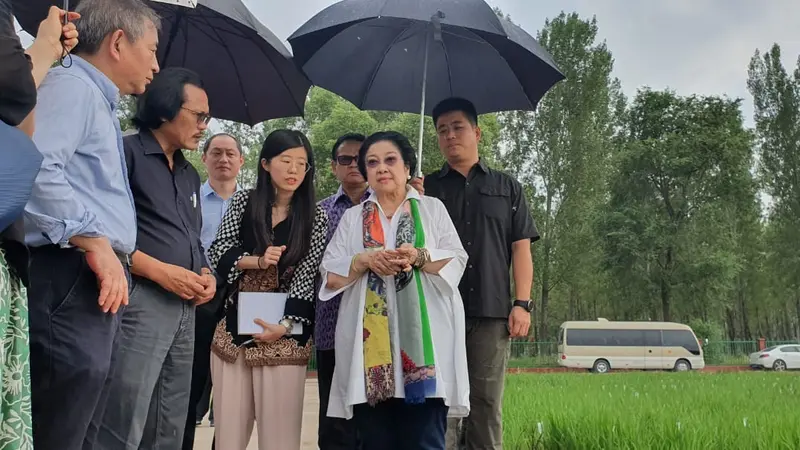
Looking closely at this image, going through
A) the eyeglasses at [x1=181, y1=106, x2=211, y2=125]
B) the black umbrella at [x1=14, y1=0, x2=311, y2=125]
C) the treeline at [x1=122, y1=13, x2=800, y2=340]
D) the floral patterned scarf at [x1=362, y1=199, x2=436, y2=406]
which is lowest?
the floral patterned scarf at [x1=362, y1=199, x2=436, y2=406]

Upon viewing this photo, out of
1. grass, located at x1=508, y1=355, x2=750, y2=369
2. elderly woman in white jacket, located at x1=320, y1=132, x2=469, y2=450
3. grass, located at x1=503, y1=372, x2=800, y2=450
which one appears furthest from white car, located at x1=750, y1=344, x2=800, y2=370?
elderly woman in white jacket, located at x1=320, y1=132, x2=469, y2=450

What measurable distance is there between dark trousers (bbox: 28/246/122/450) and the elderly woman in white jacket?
1.10 m

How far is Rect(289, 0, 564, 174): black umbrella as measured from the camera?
12.6 feet

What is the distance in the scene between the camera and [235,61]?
381 cm

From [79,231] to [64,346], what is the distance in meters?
0.30

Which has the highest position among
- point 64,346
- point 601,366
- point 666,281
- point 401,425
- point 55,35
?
point 666,281

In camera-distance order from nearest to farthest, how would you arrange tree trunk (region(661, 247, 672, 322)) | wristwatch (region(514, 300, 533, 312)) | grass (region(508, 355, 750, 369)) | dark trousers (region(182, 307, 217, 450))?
dark trousers (region(182, 307, 217, 450))
wristwatch (region(514, 300, 533, 312))
tree trunk (region(661, 247, 672, 322))
grass (region(508, 355, 750, 369))

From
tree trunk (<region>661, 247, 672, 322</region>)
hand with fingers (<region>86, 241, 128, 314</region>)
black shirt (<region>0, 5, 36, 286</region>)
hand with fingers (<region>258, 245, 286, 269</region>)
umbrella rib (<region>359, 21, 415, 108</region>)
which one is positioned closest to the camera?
black shirt (<region>0, 5, 36, 286</region>)

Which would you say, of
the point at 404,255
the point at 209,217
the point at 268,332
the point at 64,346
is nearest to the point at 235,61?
the point at 209,217

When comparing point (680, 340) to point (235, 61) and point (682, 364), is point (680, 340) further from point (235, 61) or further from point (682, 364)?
point (235, 61)

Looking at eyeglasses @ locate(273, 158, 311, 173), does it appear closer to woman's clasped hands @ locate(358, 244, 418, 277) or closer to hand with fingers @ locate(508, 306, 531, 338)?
woman's clasped hands @ locate(358, 244, 418, 277)

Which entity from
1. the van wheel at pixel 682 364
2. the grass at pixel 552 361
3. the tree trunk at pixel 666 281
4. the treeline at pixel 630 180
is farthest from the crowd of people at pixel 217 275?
the van wheel at pixel 682 364

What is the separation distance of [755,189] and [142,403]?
28.4 metres

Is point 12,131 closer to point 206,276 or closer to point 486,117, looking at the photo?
point 206,276
